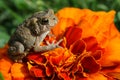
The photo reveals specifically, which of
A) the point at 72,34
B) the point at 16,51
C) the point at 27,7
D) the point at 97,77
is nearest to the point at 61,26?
the point at 72,34

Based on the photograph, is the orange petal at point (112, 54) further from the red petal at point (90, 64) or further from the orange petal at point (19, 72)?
the orange petal at point (19, 72)

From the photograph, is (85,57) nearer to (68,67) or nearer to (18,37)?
(68,67)

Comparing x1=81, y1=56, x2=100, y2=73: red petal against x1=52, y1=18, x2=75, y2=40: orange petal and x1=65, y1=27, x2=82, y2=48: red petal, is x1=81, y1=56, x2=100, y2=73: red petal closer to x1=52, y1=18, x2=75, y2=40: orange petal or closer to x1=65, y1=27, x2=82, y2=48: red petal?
x1=65, y1=27, x2=82, y2=48: red petal

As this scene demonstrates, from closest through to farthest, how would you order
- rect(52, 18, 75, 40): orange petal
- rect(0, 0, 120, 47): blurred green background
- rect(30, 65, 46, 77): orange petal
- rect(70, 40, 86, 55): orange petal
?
rect(30, 65, 46, 77): orange petal, rect(70, 40, 86, 55): orange petal, rect(52, 18, 75, 40): orange petal, rect(0, 0, 120, 47): blurred green background

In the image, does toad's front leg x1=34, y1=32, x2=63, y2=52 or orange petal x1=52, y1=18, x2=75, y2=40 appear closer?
toad's front leg x1=34, y1=32, x2=63, y2=52

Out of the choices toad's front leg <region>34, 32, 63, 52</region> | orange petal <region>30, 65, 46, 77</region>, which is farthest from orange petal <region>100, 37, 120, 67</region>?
orange petal <region>30, 65, 46, 77</region>

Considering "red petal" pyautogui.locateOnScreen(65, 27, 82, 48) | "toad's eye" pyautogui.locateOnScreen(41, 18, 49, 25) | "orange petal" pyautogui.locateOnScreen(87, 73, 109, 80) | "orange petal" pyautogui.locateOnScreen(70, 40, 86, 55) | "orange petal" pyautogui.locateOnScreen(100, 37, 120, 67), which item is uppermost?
"toad's eye" pyautogui.locateOnScreen(41, 18, 49, 25)

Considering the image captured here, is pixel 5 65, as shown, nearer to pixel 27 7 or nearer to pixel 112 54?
pixel 112 54
